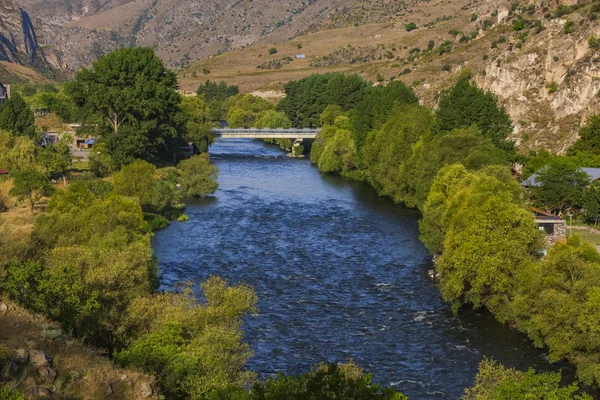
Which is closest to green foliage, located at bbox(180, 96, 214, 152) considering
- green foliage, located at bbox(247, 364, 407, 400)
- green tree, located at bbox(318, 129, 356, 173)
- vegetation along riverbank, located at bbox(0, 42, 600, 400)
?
vegetation along riverbank, located at bbox(0, 42, 600, 400)

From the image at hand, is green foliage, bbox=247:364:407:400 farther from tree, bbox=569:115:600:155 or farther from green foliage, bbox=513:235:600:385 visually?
tree, bbox=569:115:600:155

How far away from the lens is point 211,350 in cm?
3284

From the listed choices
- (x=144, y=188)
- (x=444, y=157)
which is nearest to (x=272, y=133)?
(x=144, y=188)

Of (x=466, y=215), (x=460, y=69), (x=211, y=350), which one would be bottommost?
(x=211, y=350)

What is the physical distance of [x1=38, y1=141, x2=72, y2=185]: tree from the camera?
8462cm

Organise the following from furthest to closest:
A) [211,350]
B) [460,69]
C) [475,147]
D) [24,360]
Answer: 1. [460,69]
2. [475,147]
3. [211,350]
4. [24,360]

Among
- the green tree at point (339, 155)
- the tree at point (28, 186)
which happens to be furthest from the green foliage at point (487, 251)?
the green tree at point (339, 155)

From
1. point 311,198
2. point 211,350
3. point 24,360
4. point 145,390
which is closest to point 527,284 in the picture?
point 211,350

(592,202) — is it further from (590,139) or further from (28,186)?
(28,186)

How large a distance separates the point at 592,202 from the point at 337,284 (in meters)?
24.2

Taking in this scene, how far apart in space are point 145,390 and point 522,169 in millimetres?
60942

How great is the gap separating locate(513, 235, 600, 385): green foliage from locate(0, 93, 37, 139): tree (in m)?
72.7

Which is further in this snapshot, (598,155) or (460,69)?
(460,69)

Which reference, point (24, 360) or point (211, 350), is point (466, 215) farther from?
point (24, 360)
